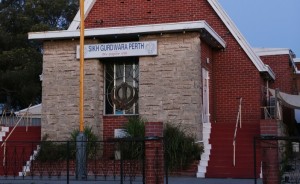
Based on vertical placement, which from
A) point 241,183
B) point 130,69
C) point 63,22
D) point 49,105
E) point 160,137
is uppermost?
point 63,22

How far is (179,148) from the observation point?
1631cm

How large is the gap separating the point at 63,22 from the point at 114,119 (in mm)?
24636

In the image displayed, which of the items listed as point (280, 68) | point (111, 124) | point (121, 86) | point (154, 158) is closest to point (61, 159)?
point (111, 124)

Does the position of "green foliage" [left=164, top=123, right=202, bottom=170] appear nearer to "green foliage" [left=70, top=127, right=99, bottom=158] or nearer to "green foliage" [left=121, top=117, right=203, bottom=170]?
"green foliage" [left=121, top=117, right=203, bottom=170]

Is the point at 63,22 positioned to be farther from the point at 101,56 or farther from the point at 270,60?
the point at 101,56

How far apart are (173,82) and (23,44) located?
23659 millimetres

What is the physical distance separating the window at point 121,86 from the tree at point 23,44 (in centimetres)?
1580

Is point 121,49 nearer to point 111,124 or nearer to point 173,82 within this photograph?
point 173,82

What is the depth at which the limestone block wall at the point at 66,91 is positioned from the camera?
18547 mm

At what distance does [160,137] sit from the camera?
11.4 metres

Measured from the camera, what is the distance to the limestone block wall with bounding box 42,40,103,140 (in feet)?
60.8

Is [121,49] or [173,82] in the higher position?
[121,49]

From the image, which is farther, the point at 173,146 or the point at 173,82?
the point at 173,82

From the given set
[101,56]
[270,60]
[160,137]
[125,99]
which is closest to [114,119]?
[125,99]
